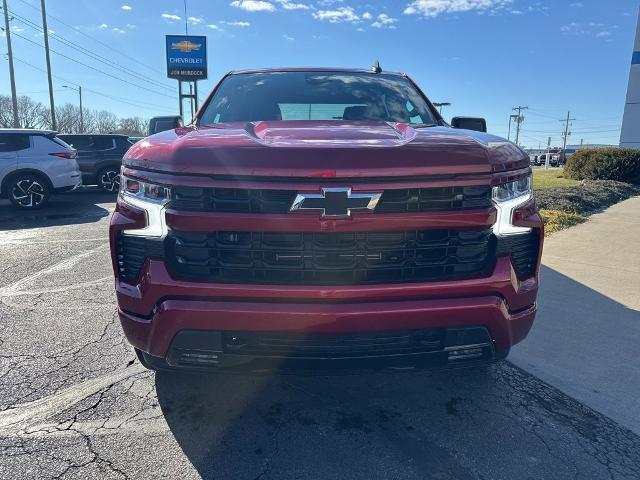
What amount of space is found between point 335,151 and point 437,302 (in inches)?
30.4

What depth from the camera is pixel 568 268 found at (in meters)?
5.35

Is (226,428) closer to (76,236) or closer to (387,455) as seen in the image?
(387,455)

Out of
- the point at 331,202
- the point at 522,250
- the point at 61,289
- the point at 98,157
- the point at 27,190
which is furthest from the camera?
the point at 98,157

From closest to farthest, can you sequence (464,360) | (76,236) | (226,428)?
(464,360) < (226,428) < (76,236)

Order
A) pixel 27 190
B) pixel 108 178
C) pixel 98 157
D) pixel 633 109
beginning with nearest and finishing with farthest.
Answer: pixel 27 190
pixel 98 157
pixel 108 178
pixel 633 109

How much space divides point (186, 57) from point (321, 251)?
110 feet

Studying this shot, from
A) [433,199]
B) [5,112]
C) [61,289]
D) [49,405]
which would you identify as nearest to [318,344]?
[433,199]

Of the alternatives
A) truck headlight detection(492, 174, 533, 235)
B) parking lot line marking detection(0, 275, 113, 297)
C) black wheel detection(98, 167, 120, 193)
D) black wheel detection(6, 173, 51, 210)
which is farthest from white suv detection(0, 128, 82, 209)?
truck headlight detection(492, 174, 533, 235)

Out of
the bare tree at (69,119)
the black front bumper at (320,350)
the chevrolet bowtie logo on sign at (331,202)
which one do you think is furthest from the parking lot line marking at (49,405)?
the bare tree at (69,119)

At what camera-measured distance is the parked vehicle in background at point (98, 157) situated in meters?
12.9

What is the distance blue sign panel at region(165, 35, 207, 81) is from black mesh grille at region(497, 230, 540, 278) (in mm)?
32826

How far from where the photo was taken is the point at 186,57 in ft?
104

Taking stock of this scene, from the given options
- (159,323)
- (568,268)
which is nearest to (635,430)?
(159,323)

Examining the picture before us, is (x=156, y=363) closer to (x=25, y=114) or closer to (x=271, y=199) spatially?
(x=271, y=199)
